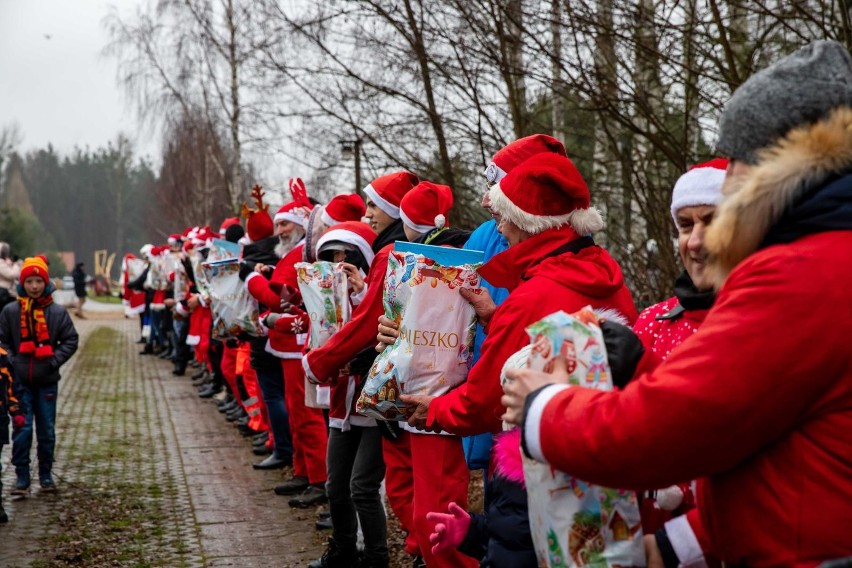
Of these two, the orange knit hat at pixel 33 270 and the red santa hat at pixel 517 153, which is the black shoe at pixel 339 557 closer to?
the red santa hat at pixel 517 153

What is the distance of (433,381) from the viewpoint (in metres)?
4.36

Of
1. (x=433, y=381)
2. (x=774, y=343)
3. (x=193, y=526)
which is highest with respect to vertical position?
(x=774, y=343)

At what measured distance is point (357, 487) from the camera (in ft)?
19.4

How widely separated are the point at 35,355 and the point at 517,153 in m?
5.39

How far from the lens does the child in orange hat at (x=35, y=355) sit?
8695 millimetres

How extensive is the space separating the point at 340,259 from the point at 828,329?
15.7ft

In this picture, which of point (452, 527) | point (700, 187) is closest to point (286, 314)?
point (452, 527)

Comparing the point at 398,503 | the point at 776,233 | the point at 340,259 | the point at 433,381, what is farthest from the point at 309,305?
the point at 776,233

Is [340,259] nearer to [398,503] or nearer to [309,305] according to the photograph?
[309,305]

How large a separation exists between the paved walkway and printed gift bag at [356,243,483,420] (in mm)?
2623

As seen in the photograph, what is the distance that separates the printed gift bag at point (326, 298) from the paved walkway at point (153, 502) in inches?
60.5

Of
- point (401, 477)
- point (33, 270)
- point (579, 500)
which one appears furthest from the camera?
point (33, 270)

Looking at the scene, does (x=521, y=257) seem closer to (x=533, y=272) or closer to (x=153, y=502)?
(x=533, y=272)

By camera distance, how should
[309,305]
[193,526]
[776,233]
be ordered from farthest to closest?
[193,526] → [309,305] → [776,233]
